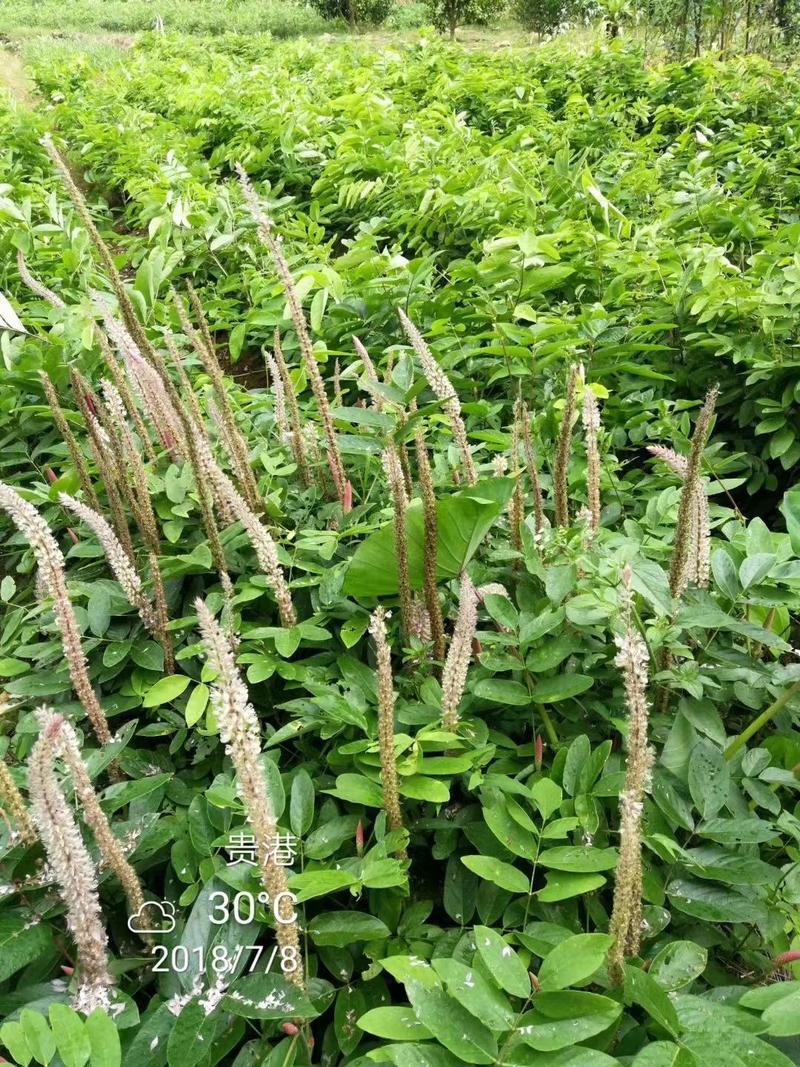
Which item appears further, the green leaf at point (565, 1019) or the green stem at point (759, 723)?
the green stem at point (759, 723)

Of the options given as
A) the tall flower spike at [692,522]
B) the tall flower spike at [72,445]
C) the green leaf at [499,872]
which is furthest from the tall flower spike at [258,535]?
the tall flower spike at [692,522]

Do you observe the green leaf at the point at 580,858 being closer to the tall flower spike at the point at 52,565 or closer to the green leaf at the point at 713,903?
the green leaf at the point at 713,903

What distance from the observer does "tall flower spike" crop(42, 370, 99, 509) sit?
1.81 m

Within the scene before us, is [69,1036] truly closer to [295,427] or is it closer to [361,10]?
[295,427]

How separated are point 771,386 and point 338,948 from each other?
206 centimetres

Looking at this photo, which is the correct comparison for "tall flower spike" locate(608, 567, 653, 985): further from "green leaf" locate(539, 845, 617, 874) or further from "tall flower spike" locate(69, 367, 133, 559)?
"tall flower spike" locate(69, 367, 133, 559)

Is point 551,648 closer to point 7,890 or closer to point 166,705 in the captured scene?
point 166,705

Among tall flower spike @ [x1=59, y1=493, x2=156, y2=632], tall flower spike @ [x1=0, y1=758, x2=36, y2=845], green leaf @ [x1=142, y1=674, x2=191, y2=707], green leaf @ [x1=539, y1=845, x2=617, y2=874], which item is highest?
tall flower spike @ [x1=59, y1=493, x2=156, y2=632]

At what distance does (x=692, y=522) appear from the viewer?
134cm

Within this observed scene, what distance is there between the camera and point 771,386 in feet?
7.93

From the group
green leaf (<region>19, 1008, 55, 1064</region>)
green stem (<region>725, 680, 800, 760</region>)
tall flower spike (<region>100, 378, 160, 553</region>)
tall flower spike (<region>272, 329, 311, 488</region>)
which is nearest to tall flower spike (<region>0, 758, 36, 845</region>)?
green leaf (<region>19, 1008, 55, 1064</region>)

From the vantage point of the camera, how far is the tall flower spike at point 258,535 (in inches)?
58.8

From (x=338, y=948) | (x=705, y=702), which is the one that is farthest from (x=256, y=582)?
(x=705, y=702)

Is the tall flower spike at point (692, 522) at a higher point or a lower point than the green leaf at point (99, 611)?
higher
